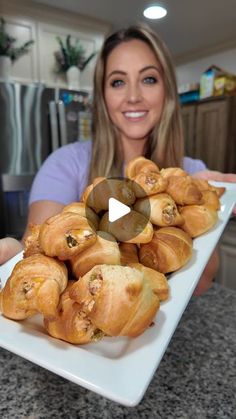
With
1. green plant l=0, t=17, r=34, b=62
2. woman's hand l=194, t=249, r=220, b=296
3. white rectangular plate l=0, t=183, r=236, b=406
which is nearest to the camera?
white rectangular plate l=0, t=183, r=236, b=406

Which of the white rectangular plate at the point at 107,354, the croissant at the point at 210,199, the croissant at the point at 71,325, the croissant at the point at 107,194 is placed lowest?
the white rectangular plate at the point at 107,354

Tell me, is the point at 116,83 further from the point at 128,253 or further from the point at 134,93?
the point at 128,253

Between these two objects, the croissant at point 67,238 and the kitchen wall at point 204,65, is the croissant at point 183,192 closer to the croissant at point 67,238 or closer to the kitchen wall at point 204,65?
the croissant at point 67,238

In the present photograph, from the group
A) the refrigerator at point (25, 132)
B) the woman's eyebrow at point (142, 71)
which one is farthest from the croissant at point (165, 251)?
the refrigerator at point (25, 132)

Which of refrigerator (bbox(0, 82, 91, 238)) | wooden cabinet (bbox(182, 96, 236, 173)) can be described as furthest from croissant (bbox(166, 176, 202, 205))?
wooden cabinet (bbox(182, 96, 236, 173))

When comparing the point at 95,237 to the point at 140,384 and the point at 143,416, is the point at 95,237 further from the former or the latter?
the point at 143,416

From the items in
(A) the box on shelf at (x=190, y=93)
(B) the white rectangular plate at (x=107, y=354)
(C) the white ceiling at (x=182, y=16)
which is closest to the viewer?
(B) the white rectangular plate at (x=107, y=354)

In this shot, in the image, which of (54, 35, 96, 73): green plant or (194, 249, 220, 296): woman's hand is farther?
(54, 35, 96, 73): green plant

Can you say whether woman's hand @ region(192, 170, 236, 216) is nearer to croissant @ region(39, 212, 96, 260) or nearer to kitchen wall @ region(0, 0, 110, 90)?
croissant @ region(39, 212, 96, 260)
